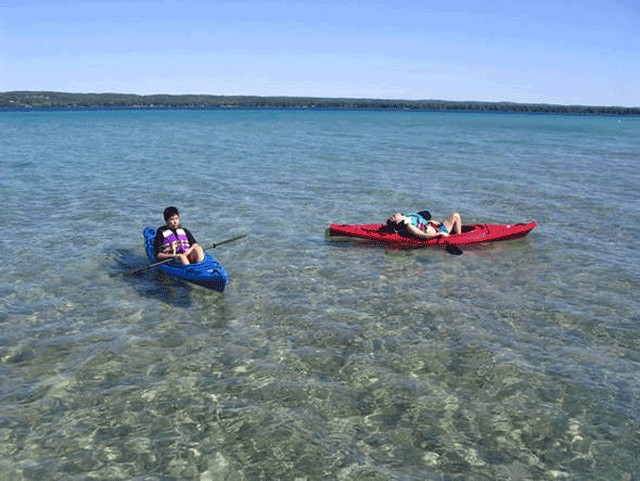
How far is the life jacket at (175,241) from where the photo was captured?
12492 mm

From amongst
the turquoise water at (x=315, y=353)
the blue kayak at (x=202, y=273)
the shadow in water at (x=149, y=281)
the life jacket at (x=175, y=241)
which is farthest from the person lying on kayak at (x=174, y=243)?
the turquoise water at (x=315, y=353)

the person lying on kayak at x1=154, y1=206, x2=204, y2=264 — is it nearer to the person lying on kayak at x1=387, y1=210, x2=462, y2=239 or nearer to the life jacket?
the life jacket

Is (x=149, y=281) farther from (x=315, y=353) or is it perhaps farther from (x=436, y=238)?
(x=436, y=238)

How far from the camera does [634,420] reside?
297 inches

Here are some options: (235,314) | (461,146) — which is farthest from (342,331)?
(461,146)

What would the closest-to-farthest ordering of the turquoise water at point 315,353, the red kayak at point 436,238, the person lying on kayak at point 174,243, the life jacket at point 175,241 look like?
the turquoise water at point 315,353 → the person lying on kayak at point 174,243 → the life jacket at point 175,241 → the red kayak at point 436,238

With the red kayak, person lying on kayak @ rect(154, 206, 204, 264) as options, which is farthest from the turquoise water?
person lying on kayak @ rect(154, 206, 204, 264)

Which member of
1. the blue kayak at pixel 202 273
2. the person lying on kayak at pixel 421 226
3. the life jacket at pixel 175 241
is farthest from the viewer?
→ the person lying on kayak at pixel 421 226

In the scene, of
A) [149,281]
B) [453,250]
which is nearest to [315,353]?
[149,281]

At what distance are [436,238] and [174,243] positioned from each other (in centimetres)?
737

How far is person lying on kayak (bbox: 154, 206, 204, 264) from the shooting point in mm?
12336

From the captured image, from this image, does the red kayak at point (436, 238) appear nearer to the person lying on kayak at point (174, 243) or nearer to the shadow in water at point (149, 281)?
the person lying on kayak at point (174, 243)

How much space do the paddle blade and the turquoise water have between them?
1.08 ft

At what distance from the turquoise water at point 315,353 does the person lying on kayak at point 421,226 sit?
639mm
